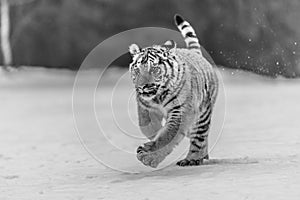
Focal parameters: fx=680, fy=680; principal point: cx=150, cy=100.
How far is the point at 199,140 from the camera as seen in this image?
4879 millimetres

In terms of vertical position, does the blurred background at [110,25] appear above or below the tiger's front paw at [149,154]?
above

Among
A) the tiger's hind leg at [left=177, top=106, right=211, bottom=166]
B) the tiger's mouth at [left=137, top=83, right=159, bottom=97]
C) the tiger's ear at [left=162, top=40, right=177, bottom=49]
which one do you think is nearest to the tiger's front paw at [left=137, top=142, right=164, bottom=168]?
the tiger's mouth at [left=137, top=83, right=159, bottom=97]

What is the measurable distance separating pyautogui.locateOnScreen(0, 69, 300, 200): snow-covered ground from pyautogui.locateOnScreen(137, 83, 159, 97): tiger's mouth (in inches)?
22.1

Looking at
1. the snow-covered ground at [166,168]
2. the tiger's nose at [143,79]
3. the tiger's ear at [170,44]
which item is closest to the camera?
the snow-covered ground at [166,168]

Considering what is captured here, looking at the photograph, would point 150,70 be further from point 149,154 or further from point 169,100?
point 149,154

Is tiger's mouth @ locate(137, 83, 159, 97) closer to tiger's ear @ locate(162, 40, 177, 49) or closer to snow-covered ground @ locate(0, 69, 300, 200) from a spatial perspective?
tiger's ear @ locate(162, 40, 177, 49)

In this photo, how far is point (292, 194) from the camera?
361 cm

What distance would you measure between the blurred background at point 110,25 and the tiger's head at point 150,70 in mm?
13235

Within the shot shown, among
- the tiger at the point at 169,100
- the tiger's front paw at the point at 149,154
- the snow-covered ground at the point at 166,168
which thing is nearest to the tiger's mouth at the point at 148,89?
the tiger at the point at 169,100

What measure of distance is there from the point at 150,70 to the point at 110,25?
1595cm

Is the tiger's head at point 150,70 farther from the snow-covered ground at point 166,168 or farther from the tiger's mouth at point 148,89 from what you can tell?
the snow-covered ground at point 166,168

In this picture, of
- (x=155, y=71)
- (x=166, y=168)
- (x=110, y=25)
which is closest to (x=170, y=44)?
(x=155, y=71)

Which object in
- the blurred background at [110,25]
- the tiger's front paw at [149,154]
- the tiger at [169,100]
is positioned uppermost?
the blurred background at [110,25]

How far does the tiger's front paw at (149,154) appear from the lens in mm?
4270
